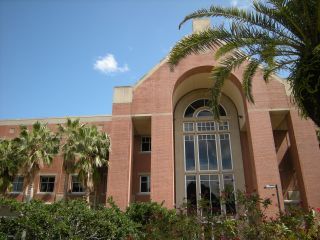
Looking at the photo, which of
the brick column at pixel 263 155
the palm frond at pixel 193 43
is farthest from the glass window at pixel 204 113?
the palm frond at pixel 193 43

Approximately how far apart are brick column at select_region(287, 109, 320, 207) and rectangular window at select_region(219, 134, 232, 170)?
5019 mm

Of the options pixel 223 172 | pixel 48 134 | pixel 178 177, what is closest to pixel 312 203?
pixel 223 172

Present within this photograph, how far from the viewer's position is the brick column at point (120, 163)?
2225 centimetres

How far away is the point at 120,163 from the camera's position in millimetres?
23203

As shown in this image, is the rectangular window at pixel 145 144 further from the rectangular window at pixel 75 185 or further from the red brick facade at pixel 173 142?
the rectangular window at pixel 75 185

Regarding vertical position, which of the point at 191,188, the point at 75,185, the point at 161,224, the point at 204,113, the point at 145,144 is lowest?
the point at 161,224

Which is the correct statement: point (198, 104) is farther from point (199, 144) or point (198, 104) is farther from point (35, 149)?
point (35, 149)

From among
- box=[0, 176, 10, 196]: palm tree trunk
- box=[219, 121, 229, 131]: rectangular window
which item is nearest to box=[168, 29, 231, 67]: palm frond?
box=[219, 121, 229, 131]: rectangular window

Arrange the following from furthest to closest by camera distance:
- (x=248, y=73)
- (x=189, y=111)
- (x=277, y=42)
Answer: (x=189, y=111), (x=248, y=73), (x=277, y=42)

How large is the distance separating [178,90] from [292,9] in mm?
18012

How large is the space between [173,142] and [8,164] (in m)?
13.9

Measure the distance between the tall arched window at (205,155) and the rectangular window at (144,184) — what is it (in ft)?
12.5

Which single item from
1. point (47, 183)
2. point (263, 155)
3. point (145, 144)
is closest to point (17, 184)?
point (47, 183)

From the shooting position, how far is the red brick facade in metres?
22.0
